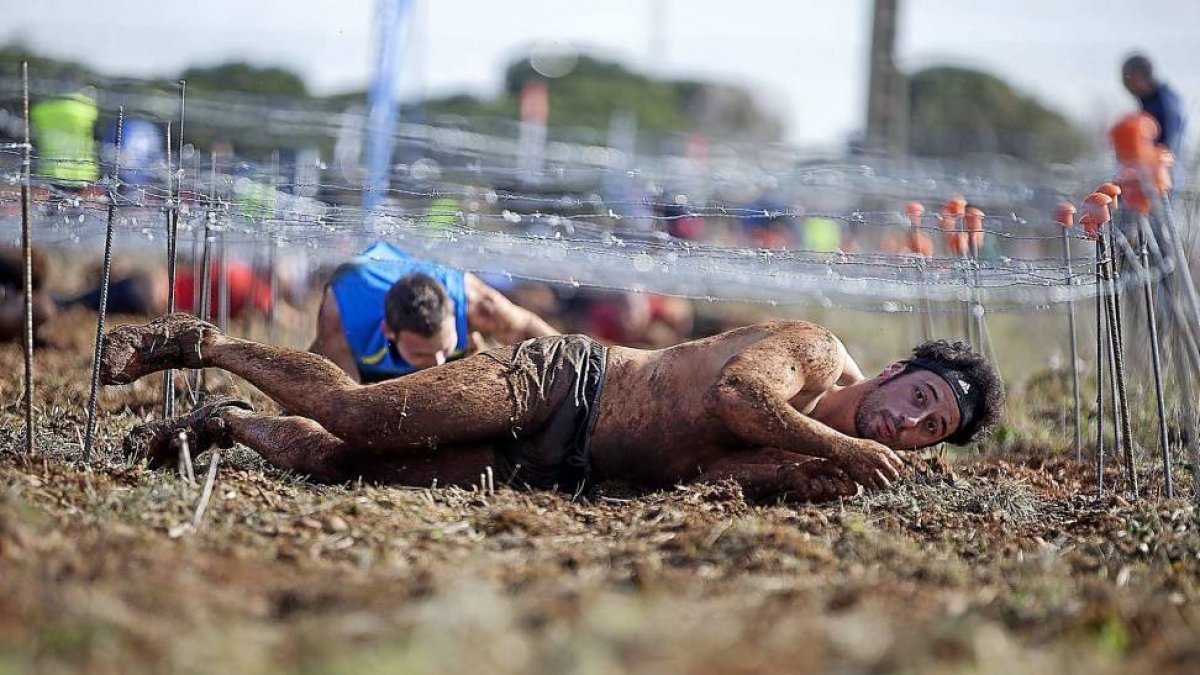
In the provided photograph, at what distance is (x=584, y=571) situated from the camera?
3.30m

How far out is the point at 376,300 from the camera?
645 centimetres

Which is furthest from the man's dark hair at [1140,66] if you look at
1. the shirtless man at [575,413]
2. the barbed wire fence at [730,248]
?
the shirtless man at [575,413]

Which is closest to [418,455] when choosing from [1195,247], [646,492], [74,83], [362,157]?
[646,492]

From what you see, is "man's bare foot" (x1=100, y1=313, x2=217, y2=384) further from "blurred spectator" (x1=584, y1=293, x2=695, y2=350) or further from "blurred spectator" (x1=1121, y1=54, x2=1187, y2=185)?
"blurred spectator" (x1=584, y1=293, x2=695, y2=350)

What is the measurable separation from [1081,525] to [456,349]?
2802 mm

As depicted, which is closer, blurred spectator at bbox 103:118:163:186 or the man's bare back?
the man's bare back

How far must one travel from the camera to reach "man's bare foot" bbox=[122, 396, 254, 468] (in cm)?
465

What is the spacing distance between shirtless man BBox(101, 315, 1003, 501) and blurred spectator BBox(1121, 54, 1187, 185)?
3.72m

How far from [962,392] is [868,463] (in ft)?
1.87

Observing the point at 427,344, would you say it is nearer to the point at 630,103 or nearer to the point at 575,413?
the point at 575,413

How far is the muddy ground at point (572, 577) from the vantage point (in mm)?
2406

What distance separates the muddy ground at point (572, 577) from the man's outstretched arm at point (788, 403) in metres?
0.15

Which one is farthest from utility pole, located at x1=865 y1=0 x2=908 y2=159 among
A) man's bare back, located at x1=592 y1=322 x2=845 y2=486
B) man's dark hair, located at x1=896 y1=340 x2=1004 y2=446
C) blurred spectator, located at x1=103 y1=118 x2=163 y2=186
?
man's bare back, located at x1=592 y1=322 x2=845 y2=486

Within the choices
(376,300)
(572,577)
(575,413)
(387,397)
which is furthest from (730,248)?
(572,577)
